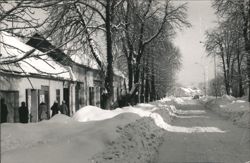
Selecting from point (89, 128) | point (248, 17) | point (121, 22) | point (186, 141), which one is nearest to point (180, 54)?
point (248, 17)

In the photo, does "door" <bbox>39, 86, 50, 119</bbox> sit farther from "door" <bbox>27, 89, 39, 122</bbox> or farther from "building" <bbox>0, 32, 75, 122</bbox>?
"door" <bbox>27, 89, 39, 122</bbox>

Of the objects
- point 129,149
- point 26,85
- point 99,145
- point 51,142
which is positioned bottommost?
point 129,149

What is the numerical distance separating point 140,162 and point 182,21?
23.5 metres

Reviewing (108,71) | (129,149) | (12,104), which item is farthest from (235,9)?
(129,149)

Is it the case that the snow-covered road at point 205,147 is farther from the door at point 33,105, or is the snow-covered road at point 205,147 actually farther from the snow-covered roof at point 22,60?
the door at point 33,105

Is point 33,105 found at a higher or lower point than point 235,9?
lower

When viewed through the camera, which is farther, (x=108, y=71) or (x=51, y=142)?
(x=108, y=71)

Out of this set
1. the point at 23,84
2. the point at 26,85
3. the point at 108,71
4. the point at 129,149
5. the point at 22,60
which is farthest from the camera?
the point at 26,85

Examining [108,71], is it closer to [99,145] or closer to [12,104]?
[12,104]

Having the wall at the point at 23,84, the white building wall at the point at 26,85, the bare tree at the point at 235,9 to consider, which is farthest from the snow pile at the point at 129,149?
the bare tree at the point at 235,9

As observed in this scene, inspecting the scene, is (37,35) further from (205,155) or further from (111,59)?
(111,59)

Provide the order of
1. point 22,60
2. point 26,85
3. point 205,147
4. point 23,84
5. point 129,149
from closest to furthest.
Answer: point 22,60, point 129,149, point 205,147, point 23,84, point 26,85

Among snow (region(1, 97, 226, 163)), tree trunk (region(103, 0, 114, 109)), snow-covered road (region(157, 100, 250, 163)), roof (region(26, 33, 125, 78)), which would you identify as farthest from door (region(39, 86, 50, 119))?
snow (region(1, 97, 226, 163))

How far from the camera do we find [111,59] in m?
20.0
